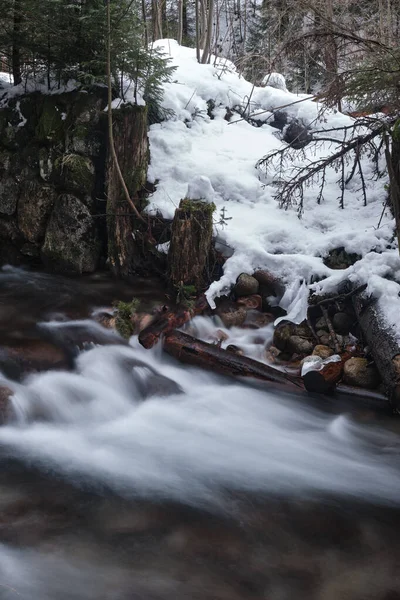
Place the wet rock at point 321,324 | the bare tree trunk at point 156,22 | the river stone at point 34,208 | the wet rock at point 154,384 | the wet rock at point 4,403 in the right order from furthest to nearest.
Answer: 1. the bare tree trunk at point 156,22
2. the river stone at point 34,208
3. the wet rock at point 321,324
4. the wet rock at point 154,384
5. the wet rock at point 4,403

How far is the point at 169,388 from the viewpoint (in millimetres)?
5156

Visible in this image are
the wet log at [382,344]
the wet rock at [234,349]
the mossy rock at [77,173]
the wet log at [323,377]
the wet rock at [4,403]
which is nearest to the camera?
the wet rock at [4,403]

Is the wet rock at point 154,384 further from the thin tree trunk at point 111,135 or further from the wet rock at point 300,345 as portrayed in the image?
the thin tree trunk at point 111,135

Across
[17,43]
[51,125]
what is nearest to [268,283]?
[51,125]

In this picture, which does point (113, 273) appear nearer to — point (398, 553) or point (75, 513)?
point (75, 513)

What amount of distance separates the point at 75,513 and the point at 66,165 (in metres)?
5.34

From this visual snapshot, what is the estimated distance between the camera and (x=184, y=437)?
14.4 feet

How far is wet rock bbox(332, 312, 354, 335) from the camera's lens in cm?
579

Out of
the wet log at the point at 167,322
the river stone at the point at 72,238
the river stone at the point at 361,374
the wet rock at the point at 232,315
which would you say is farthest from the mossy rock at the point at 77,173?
the river stone at the point at 361,374

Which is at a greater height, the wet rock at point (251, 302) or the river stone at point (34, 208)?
the river stone at point (34, 208)

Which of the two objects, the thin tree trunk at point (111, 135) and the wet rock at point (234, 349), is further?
the thin tree trunk at point (111, 135)

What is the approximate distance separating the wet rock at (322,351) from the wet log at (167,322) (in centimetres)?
157

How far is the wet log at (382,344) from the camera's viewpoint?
4516 mm

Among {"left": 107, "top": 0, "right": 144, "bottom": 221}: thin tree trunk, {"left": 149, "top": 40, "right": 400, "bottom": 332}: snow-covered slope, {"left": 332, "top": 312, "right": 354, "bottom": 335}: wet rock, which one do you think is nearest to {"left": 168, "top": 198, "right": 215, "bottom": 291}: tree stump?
{"left": 149, "top": 40, "right": 400, "bottom": 332}: snow-covered slope
